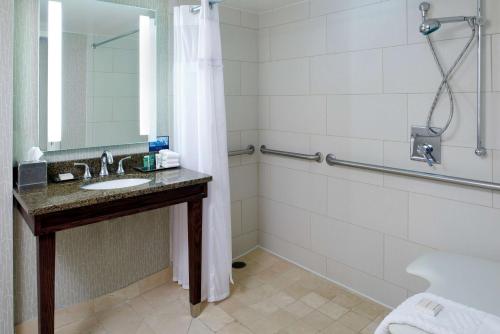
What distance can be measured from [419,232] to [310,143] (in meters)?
0.92

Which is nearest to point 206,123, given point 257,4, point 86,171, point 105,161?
point 105,161

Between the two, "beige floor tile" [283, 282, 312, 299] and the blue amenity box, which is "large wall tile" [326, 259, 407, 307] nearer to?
"beige floor tile" [283, 282, 312, 299]

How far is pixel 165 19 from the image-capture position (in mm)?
2281

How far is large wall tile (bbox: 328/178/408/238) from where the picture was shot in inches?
83.0

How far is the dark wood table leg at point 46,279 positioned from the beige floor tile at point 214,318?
2.67ft

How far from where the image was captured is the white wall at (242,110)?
8.89 ft

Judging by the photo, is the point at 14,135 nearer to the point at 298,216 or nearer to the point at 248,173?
the point at 248,173

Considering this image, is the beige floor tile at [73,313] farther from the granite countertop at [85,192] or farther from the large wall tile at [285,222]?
the large wall tile at [285,222]

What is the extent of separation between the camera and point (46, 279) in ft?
Result: 5.18

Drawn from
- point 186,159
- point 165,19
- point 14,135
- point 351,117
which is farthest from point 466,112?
point 14,135

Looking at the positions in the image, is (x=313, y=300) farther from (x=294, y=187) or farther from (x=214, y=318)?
(x=294, y=187)

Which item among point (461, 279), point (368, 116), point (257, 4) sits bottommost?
point (461, 279)

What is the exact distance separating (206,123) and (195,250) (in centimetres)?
74

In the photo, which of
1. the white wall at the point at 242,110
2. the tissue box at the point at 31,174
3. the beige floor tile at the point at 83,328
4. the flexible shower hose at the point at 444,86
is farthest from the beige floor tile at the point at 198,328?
the flexible shower hose at the point at 444,86
